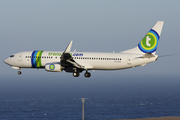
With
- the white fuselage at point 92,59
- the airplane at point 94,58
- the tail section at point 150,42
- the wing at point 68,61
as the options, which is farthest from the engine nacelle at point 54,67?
the tail section at point 150,42

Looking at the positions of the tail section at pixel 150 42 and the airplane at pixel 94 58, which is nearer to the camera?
the airplane at pixel 94 58

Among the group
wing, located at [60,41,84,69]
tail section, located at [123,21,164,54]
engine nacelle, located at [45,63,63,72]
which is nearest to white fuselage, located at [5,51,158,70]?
wing, located at [60,41,84,69]

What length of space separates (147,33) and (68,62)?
20.2m

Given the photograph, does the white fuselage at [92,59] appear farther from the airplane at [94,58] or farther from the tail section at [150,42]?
the tail section at [150,42]

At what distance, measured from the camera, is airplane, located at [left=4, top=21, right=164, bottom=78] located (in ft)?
216

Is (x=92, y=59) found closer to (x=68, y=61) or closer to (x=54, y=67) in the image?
(x=68, y=61)

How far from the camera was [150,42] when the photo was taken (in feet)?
225

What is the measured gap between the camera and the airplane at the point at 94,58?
65688 millimetres

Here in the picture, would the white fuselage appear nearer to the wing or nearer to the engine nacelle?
the wing

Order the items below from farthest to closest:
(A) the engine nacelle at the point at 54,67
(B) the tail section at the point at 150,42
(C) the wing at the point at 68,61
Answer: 1. (B) the tail section at the point at 150,42
2. (A) the engine nacelle at the point at 54,67
3. (C) the wing at the point at 68,61

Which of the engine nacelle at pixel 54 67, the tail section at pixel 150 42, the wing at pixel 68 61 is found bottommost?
the engine nacelle at pixel 54 67

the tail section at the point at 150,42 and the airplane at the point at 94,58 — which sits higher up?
the tail section at the point at 150,42

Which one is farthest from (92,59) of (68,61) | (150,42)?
(150,42)

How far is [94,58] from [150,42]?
1384 cm
